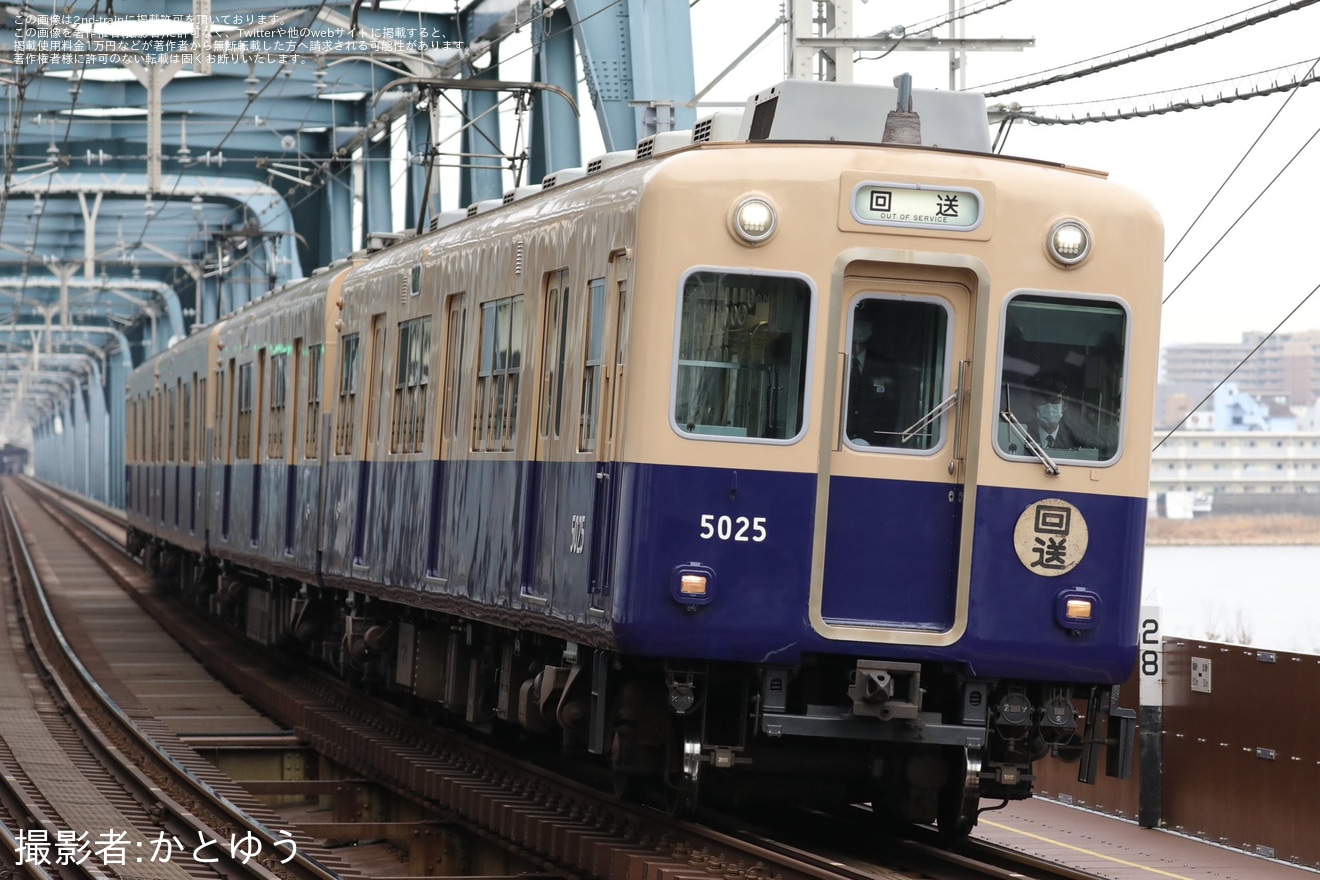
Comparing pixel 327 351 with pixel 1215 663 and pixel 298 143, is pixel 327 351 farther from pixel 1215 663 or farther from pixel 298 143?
pixel 298 143

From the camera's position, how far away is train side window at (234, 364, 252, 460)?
2034 cm

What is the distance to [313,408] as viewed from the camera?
16.5 meters

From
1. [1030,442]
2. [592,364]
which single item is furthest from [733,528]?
[1030,442]

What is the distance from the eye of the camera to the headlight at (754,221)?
8.68 m

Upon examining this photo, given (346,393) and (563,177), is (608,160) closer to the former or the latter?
(563,177)

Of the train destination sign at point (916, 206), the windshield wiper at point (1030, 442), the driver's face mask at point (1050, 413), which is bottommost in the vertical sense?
the windshield wiper at point (1030, 442)

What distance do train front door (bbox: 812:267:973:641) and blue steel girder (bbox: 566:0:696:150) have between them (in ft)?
29.8

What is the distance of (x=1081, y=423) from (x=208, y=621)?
62.7ft

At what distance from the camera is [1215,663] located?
36.4 feet

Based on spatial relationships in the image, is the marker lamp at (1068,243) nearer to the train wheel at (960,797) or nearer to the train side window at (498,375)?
the train wheel at (960,797)

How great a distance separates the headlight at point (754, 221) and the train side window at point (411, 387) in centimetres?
415

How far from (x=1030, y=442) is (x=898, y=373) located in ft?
2.08

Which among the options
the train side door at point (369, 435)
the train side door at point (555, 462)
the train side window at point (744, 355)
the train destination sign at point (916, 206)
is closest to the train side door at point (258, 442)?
the train side door at point (369, 435)

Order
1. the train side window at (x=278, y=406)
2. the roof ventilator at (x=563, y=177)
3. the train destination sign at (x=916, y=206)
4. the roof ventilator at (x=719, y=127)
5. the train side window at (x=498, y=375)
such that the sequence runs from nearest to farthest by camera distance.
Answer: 1. the train destination sign at (x=916, y=206)
2. the roof ventilator at (x=719, y=127)
3. the train side window at (x=498, y=375)
4. the roof ventilator at (x=563, y=177)
5. the train side window at (x=278, y=406)
